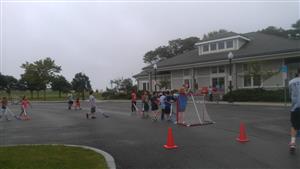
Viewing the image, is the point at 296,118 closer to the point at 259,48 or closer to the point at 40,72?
the point at 259,48

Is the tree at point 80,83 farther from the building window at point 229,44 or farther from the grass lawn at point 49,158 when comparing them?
the grass lawn at point 49,158

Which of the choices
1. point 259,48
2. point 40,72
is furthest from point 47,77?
point 259,48

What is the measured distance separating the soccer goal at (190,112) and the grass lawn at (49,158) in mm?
6926

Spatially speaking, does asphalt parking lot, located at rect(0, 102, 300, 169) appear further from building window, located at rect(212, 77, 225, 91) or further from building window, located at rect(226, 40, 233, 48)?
building window, located at rect(226, 40, 233, 48)

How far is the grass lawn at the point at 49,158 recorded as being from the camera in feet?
22.6

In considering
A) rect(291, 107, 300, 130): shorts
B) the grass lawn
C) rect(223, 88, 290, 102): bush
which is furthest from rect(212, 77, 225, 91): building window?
the grass lawn

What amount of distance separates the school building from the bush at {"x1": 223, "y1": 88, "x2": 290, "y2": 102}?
1.99 metres

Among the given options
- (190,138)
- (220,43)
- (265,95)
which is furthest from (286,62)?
(190,138)

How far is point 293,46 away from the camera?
3127 cm

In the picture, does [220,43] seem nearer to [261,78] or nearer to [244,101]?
[261,78]

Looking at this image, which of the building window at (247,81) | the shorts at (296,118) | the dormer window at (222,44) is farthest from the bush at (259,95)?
the shorts at (296,118)

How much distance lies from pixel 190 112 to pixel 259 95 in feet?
53.8

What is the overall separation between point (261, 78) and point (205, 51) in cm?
986

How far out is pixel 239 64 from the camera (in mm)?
36625
